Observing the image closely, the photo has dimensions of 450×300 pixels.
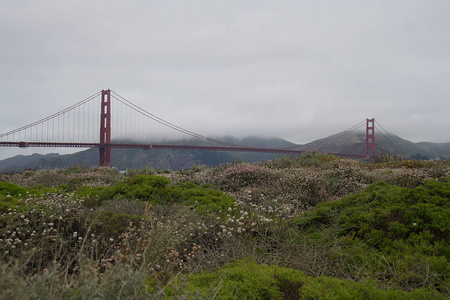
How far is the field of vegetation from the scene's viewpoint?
5.94 ft

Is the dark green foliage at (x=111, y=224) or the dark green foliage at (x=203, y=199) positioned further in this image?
the dark green foliage at (x=203, y=199)

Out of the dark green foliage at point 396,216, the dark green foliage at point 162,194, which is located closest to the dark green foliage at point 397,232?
the dark green foliage at point 396,216

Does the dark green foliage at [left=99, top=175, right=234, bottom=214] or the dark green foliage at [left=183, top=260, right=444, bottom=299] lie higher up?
the dark green foliage at [left=99, top=175, right=234, bottom=214]

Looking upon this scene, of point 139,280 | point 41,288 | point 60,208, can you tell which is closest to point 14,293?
point 41,288

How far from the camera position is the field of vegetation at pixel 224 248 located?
1810mm

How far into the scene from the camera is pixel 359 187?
7988mm

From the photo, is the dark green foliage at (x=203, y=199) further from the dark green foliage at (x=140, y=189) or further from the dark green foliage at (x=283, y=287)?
the dark green foliage at (x=283, y=287)

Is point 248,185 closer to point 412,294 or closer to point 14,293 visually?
point 412,294

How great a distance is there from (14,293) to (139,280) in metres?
0.55

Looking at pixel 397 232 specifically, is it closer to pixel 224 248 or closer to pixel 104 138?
pixel 224 248

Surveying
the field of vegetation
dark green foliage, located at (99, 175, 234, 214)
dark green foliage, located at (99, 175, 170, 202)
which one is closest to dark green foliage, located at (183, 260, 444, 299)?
the field of vegetation

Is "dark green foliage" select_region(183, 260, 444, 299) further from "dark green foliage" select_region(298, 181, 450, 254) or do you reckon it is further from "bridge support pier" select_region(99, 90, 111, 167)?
"bridge support pier" select_region(99, 90, 111, 167)

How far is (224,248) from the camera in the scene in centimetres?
350

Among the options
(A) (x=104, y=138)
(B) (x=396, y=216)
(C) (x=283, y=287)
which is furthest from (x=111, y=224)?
(A) (x=104, y=138)
